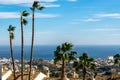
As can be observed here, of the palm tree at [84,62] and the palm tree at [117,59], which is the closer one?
the palm tree at [84,62]

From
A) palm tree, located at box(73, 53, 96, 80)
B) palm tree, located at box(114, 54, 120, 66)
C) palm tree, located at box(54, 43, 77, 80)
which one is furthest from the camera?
palm tree, located at box(114, 54, 120, 66)

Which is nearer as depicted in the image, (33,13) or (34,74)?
(33,13)

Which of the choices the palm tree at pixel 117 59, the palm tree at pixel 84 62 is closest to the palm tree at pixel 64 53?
the palm tree at pixel 84 62

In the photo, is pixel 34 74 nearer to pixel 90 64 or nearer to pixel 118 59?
pixel 90 64

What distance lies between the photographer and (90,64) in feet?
161

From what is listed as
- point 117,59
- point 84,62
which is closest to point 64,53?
point 84,62

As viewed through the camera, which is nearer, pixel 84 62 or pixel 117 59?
→ pixel 84 62

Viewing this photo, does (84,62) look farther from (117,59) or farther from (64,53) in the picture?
(117,59)

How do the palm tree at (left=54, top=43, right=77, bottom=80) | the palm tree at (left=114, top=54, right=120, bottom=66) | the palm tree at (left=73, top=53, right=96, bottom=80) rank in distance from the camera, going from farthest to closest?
the palm tree at (left=114, top=54, right=120, bottom=66)
the palm tree at (left=73, top=53, right=96, bottom=80)
the palm tree at (left=54, top=43, right=77, bottom=80)

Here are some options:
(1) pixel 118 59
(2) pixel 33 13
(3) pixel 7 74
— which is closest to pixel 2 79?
(3) pixel 7 74

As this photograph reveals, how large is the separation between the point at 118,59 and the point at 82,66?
Answer: 889 inches

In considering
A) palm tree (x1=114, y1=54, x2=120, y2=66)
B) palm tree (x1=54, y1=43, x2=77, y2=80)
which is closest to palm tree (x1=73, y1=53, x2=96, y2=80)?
palm tree (x1=54, y1=43, x2=77, y2=80)

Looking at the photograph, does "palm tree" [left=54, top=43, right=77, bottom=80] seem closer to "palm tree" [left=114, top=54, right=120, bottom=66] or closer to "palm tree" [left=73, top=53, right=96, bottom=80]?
"palm tree" [left=73, top=53, right=96, bottom=80]

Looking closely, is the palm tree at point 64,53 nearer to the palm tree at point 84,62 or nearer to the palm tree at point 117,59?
the palm tree at point 84,62
